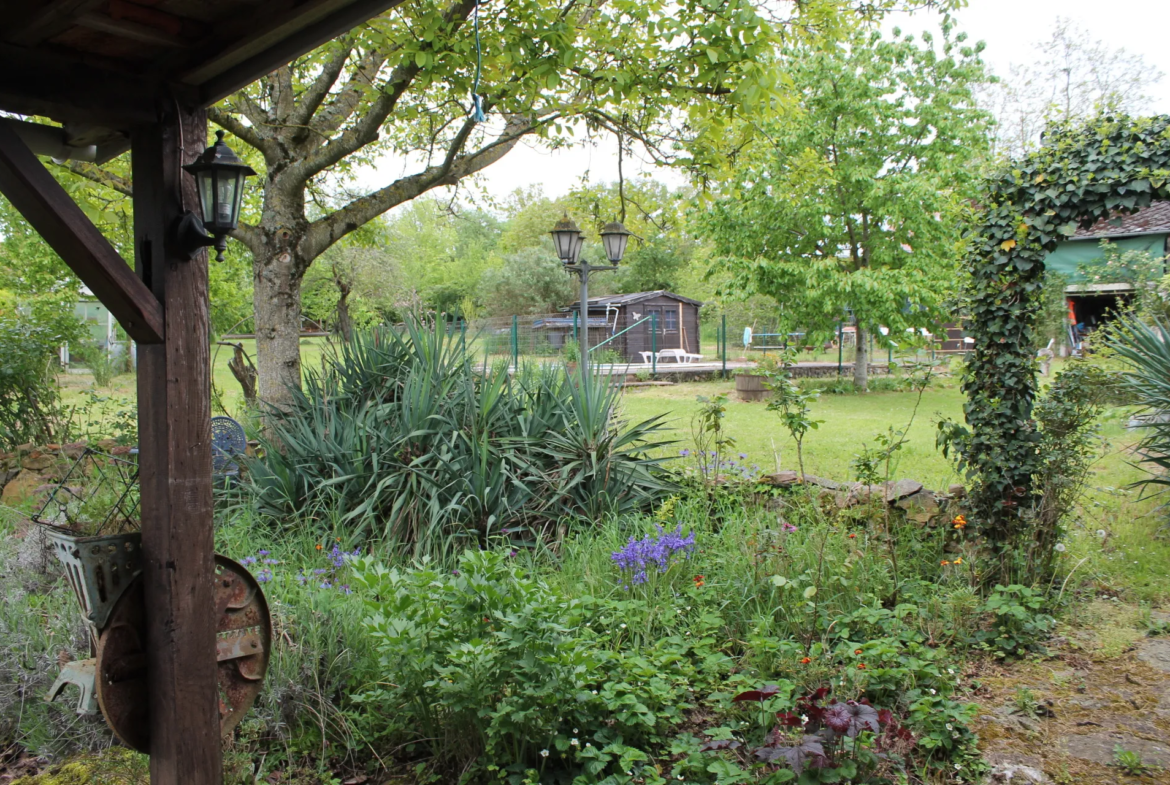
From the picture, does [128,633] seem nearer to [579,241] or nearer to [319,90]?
[319,90]

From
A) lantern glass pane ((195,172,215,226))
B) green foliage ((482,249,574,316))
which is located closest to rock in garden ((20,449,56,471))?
lantern glass pane ((195,172,215,226))

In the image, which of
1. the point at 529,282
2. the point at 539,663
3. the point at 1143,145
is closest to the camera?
the point at 539,663

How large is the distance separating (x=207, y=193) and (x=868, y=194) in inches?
584

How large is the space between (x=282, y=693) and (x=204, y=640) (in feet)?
1.89

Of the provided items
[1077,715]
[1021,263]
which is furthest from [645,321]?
[1077,715]

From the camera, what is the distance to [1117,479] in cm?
706

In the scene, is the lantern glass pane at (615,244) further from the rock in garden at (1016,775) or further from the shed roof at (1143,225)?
the shed roof at (1143,225)

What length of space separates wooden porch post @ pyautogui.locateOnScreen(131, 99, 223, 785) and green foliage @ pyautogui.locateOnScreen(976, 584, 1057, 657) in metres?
3.39

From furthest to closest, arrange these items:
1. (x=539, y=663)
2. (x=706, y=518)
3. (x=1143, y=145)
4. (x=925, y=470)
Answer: (x=925, y=470) < (x=706, y=518) < (x=1143, y=145) < (x=539, y=663)

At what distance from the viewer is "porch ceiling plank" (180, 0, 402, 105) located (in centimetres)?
225

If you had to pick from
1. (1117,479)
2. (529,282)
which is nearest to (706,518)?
(1117,479)

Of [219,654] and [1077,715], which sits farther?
[1077,715]

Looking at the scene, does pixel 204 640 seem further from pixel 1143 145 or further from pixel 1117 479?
pixel 1117 479

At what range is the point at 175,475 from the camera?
254cm
